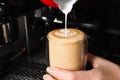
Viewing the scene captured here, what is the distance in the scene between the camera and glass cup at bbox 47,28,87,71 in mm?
488

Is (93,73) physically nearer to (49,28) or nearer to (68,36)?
(68,36)

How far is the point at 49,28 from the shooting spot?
766 mm

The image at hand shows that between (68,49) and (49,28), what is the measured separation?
0.29m

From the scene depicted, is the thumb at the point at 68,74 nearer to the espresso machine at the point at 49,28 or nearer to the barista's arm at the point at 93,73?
the barista's arm at the point at 93,73

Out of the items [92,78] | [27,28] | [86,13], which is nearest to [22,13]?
[27,28]

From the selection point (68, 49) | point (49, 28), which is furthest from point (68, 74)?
point (49, 28)

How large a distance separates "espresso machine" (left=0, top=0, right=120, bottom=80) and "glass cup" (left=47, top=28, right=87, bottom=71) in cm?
18

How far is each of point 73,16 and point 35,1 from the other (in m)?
0.14

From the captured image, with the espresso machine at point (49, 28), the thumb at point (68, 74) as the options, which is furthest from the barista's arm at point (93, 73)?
the espresso machine at point (49, 28)

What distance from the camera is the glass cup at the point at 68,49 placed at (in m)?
0.49

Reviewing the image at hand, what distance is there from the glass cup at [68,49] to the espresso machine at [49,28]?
178mm

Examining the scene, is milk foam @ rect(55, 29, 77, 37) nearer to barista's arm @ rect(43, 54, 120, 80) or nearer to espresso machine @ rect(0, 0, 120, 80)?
barista's arm @ rect(43, 54, 120, 80)

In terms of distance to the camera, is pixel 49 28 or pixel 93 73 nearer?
pixel 93 73

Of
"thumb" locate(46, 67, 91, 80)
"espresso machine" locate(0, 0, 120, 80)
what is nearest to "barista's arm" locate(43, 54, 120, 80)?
"thumb" locate(46, 67, 91, 80)
